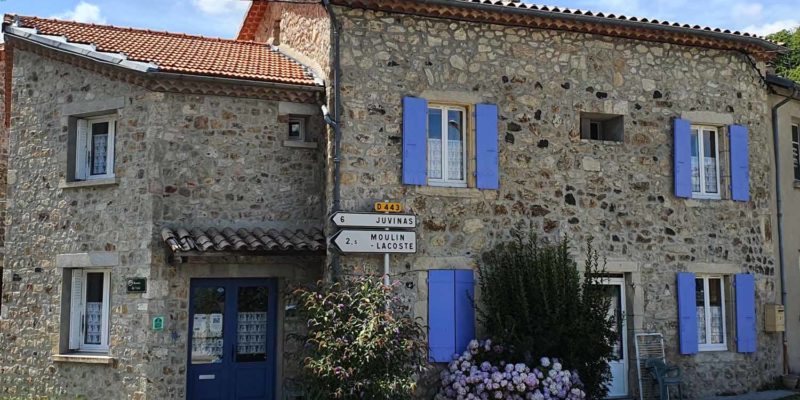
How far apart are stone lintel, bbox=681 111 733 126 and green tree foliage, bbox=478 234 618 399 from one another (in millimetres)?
3225

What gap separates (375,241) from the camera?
11.0 meters

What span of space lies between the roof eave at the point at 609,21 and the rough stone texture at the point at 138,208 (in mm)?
2522

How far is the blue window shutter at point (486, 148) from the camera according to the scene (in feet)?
38.4

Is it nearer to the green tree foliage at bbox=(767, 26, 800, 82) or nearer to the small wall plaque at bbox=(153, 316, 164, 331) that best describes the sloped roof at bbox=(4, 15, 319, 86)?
the small wall plaque at bbox=(153, 316, 164, 331)

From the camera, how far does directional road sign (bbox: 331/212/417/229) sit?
10.9 m

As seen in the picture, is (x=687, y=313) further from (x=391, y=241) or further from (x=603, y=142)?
(x=391, y=241)

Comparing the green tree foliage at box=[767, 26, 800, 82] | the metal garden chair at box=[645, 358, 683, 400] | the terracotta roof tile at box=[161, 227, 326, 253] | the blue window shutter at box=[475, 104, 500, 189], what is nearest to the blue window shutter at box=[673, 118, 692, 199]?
the metal garden chair at box=[645, 358, 683, 400]

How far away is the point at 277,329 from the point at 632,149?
6.07 m

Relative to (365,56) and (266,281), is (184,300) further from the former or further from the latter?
(365,56)

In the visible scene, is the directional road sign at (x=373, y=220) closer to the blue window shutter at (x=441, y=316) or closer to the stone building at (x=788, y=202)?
the blue window shutter at (x=441, y=316)

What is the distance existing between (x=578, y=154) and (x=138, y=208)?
253 inches

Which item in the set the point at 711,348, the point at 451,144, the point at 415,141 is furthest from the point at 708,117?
the point at 415,141

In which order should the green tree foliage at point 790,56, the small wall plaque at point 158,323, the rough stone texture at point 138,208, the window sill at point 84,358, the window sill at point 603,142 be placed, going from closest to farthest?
the small wall plaque at point 158,323
the rough stone texture at point 138,208
the window sill at point 84,358
the window sill at point 603,142
the green tree foliage at point 790,56

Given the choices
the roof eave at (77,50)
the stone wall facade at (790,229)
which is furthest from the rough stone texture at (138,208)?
the stone wall facade at (790,229)
